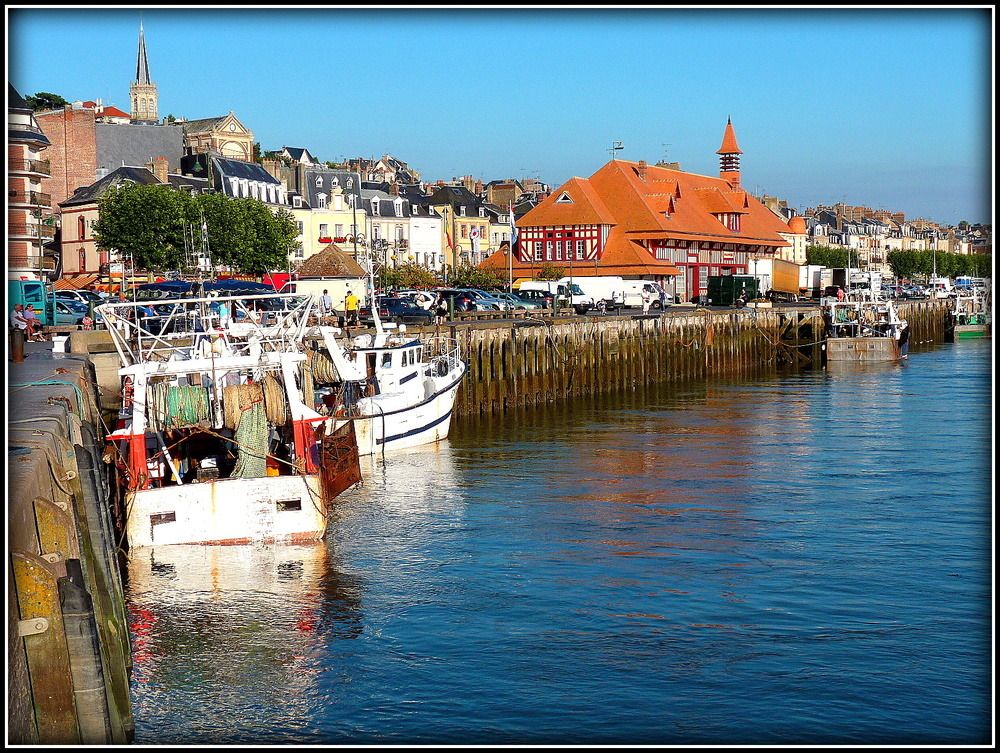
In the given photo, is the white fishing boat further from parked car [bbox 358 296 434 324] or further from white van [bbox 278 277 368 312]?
white van [bbox 278 277 368 312]

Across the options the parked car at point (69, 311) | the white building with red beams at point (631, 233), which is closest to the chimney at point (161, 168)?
the white building with red beams at point (631, 233)

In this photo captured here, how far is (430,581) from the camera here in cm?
1970

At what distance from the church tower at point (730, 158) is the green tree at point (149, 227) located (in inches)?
2357

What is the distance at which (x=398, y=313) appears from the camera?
52.7m

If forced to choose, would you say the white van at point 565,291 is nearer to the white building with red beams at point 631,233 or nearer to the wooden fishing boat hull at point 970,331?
the white building with red beams at point 631,233

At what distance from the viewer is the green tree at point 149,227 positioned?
64.9 m

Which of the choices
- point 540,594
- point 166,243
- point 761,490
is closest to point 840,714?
point 540,594

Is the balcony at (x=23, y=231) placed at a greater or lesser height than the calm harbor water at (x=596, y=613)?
greater

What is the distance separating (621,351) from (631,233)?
33.9 m

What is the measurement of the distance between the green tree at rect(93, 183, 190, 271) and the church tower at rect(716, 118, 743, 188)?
59861mm

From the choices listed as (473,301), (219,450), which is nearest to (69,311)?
(473,301)

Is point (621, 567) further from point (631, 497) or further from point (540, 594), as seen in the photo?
point (631, 497)

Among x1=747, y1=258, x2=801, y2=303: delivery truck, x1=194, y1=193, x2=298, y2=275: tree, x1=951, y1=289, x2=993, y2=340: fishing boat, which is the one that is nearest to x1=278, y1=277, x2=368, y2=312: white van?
x1=194, y1=193, x2=298, y2=275: tree

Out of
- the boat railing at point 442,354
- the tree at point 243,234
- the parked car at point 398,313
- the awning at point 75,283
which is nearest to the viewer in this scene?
the boat railing at point 442,354
